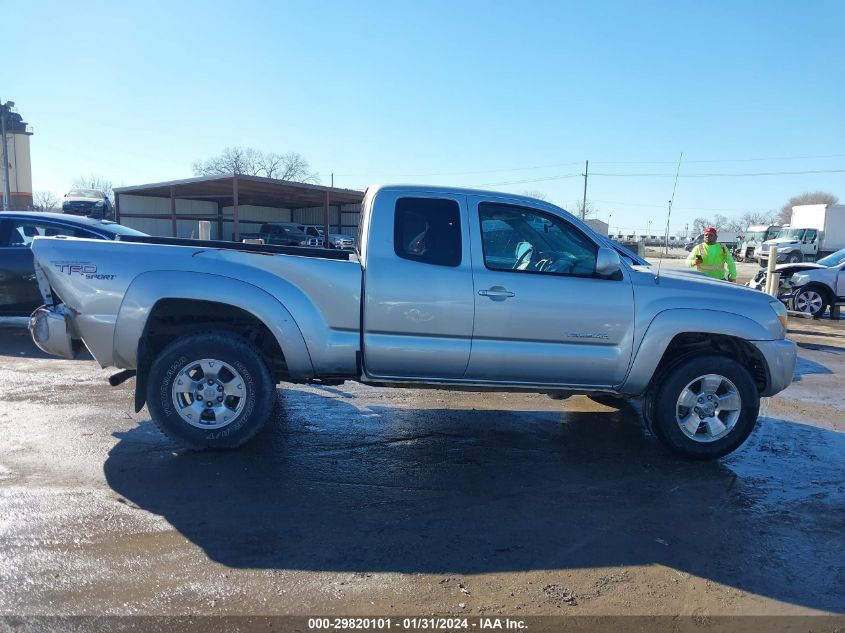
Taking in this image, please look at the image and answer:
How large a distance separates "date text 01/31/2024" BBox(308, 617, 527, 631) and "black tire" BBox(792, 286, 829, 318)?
565 inches

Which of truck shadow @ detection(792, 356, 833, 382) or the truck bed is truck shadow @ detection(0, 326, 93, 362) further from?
truck shadow @ detection(792, 356, 833, 382)

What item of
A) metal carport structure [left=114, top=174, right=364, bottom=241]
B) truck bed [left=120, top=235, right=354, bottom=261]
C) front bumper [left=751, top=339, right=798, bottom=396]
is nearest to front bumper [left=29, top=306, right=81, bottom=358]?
truck bed [left=120, top=235, right=354, bottom=261]

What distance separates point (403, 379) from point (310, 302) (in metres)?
0.92

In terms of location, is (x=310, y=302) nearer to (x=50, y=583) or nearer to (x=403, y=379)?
(x=403, y=379)

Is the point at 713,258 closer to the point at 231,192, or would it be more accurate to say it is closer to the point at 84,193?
the point at 231,192

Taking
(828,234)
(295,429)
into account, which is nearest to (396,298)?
(295,429)

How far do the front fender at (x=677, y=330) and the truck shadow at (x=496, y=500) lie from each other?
77cm

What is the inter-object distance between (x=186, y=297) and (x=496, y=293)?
2258mm

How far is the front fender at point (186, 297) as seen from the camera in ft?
14.0

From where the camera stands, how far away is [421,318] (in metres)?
4.45

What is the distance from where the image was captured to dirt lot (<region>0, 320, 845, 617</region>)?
2936 mm

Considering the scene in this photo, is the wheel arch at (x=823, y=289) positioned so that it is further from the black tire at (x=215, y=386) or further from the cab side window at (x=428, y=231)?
the black tire at (x=215, y=386)

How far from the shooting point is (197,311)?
4.52 metres

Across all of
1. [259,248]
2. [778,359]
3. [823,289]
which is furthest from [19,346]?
[823,289]
